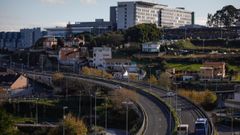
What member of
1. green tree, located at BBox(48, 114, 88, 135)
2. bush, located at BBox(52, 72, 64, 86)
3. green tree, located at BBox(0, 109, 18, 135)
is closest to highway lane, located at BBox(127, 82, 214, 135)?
green tree, located at BBox(48, 114, 88, 135)

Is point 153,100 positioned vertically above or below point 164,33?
below

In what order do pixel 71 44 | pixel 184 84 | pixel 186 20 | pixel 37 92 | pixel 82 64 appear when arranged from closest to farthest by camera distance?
pixel 184 84, pixel 37 92, pixel 82 64, pixel 71 44, pixel 186 20

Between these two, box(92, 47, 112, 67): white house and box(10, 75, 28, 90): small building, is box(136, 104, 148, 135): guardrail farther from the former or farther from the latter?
box(92, 47, 112, 67): white house

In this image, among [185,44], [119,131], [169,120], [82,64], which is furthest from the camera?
[185,44]

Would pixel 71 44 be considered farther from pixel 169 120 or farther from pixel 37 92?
pixel 169 120

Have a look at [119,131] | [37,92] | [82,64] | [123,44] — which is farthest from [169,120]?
[123,44]

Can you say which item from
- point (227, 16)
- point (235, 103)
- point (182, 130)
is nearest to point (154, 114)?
point (182, 130)

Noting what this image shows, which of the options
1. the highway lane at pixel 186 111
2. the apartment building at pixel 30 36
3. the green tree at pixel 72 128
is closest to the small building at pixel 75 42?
the highway lane at pixel 186 111

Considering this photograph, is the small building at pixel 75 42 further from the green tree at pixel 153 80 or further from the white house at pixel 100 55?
the green tree at pixel 153 80

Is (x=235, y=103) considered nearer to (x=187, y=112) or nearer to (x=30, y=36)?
(x=187, y=112)
